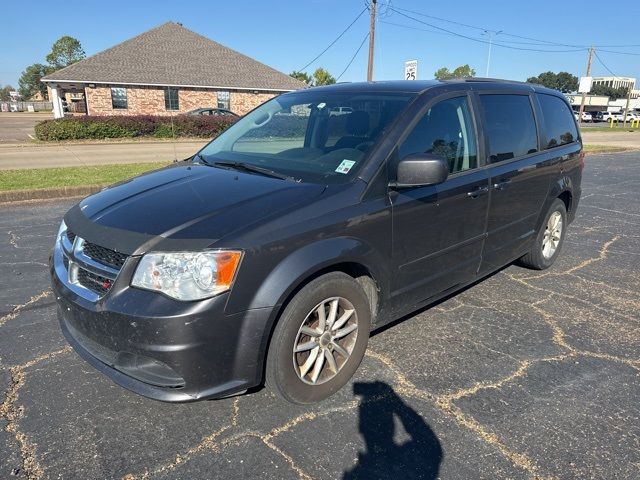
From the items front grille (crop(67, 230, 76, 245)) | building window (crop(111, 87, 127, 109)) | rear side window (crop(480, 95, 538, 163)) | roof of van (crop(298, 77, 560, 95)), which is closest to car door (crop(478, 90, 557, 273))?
rear side window (crop(480, 95, 538, 163))

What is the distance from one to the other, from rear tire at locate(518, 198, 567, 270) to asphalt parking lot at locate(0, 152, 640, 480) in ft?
2.94

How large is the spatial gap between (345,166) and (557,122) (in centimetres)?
317

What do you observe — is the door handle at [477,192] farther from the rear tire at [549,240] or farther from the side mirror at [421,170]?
the rear tire at [549,240]

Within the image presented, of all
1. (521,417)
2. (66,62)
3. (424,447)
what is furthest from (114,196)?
(66,62)

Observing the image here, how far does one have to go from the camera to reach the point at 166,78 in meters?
31.1

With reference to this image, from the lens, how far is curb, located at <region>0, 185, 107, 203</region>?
816cm

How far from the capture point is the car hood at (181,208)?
240 cm

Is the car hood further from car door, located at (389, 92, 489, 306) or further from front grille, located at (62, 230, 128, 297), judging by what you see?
car door, located at (389, 92, 489, 306)

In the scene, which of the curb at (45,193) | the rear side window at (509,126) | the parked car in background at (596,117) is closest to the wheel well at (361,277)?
the rear side window at (509,126)

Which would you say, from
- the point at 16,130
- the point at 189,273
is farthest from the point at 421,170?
the point at 16,130

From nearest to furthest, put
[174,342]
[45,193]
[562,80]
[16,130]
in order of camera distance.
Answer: [174,342], [45,193], [16,130], [562,80]

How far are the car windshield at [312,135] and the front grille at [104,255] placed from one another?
1154 mm

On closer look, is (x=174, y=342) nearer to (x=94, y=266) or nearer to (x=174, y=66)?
(x=94, y=266)

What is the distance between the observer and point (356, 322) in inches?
116
